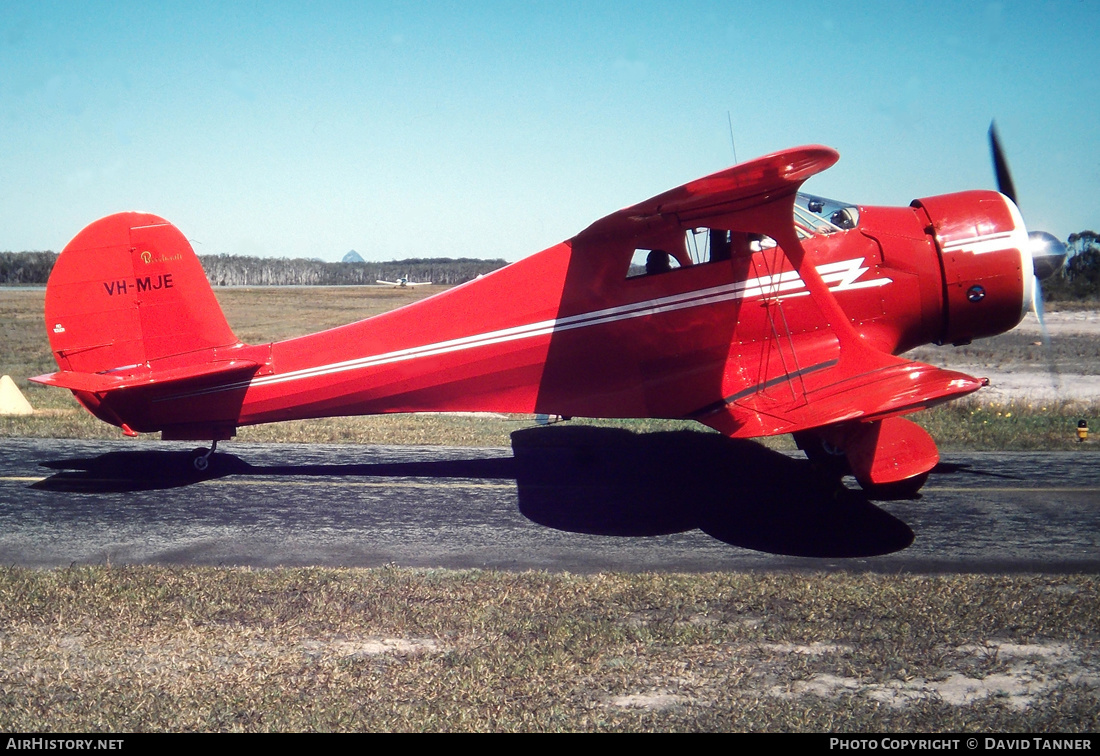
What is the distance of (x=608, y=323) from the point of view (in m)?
8.75

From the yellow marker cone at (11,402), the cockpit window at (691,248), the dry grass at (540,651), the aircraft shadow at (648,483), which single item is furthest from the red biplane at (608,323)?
the yellow marker cone at (11,402)

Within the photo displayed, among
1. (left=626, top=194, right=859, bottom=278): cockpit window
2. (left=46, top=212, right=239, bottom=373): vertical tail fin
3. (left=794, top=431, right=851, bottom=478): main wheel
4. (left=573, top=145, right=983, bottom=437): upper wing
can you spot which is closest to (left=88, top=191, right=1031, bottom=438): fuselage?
(left=626, top=194, right=859, bottom=278): cockpit window

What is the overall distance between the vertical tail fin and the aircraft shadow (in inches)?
61.8

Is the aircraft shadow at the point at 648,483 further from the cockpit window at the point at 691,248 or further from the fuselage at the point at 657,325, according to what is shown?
the cockpit window at the point at 691,248

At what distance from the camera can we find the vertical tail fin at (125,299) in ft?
29.8

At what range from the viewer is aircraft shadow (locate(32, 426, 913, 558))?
786 centimetres

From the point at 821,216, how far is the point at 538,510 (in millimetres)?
4464

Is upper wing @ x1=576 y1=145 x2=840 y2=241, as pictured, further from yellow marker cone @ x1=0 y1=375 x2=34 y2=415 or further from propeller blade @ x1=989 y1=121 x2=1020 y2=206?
yellow marker cone @ x1=0 y1=375 x2=34 y2=415

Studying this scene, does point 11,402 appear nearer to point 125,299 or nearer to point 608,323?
point 125,299

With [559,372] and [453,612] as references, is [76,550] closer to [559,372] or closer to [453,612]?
[453,612]

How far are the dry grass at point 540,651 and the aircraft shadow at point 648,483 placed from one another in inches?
51.0

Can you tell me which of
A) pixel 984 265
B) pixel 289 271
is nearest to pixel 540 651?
pixel 984 265

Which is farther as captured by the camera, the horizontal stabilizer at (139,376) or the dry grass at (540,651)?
the horizontal stabilizer at (139,376)

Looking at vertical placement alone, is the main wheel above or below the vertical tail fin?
below
